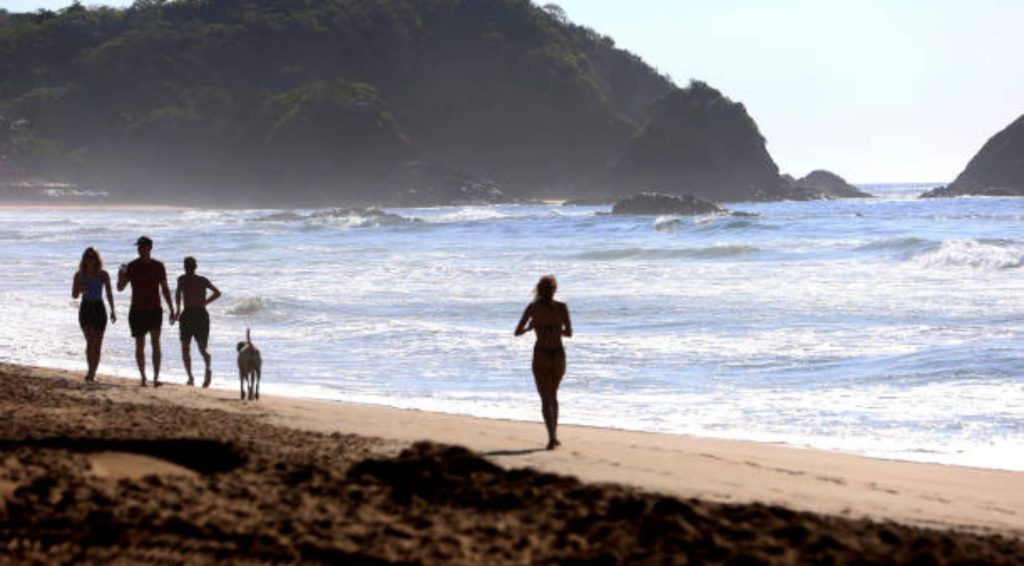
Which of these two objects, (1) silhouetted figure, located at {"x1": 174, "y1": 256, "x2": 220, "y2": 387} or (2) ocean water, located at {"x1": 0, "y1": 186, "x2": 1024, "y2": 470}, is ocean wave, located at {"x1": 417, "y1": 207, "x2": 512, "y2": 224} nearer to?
(2) ocean water, located at {"x1": 0, "y1": 186, "x2": 1024, "y2": 470}

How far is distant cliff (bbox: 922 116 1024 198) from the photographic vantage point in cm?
11369

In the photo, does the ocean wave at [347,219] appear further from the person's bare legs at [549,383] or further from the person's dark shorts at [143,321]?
the person's bare legs at [549,383]

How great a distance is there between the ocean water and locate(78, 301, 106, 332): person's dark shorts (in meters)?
1.53

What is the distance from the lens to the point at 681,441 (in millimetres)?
9938

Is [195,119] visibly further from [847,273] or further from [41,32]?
[847,273]

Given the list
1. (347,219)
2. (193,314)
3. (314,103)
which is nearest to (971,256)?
(193,314)

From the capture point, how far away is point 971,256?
1091 inches

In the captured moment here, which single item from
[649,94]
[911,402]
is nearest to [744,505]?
[911,402]

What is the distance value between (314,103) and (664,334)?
9752 centimetres

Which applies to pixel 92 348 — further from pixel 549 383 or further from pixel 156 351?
pixel 549 383

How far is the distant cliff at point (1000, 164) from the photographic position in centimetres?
11369

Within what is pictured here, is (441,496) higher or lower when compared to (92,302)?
lower

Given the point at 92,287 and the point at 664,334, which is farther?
the point at 664,334

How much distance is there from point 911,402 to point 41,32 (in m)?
122
